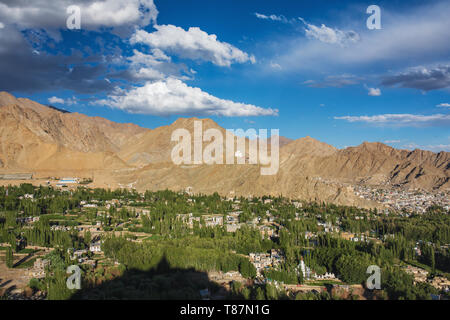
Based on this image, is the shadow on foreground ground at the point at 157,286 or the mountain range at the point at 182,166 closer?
the shadow on foreground ground at the point at 157,286

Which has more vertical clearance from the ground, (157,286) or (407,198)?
(407,198)

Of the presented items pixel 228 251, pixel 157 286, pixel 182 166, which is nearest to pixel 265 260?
pixel 228 251

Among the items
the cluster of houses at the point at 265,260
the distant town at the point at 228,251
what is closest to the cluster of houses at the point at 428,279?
the distant town at the point at 228,251

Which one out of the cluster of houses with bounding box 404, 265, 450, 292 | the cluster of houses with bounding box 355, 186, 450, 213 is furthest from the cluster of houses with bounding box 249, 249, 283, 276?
the cluster of houses with bounding box 355, 186, 450, 213

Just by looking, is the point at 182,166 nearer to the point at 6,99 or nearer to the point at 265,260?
→ the point at 265,260

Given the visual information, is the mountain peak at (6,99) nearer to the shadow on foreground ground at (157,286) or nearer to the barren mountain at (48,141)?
the barren mountain at (48,141)

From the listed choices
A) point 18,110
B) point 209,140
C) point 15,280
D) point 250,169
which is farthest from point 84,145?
point 15,280

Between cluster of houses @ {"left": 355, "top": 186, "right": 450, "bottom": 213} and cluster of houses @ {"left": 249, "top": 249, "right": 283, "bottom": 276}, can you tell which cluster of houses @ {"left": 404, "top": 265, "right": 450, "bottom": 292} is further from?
cluster of houses @ {"left": 355, "top": 186, "right": 450, "bottom": 213}
